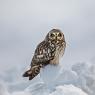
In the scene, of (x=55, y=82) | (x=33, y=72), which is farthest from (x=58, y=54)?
(x=55, y=82)

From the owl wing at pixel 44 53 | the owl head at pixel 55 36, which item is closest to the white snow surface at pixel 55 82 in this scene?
the owl wing at pixel 44 53

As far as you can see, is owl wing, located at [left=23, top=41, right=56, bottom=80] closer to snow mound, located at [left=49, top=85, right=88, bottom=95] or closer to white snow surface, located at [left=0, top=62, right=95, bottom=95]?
white snow surface, located at [left=0, top=62, right=95, bottom=95]

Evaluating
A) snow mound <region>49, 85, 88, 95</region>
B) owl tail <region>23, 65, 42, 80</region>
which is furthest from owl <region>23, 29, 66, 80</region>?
snow mound <region>49, 85, 88, 95</region>

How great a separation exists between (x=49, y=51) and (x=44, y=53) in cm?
5

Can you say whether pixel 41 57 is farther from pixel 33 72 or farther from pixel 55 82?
pixel 55 82

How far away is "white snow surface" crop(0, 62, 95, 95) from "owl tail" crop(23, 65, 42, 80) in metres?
0.04

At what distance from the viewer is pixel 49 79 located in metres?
4.07

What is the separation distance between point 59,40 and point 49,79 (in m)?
0.51

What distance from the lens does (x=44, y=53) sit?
436 centimetres

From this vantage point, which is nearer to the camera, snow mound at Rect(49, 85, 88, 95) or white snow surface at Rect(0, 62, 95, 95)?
snow mound at Rect(49, 85, 88, 95)

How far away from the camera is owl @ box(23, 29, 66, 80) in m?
4.30

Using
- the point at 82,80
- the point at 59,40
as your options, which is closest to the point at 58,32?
the point at 59,40

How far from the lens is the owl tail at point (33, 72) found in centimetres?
423

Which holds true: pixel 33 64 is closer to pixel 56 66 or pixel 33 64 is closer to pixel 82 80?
pixel 56 66
